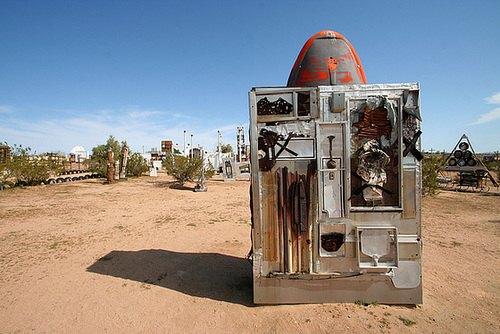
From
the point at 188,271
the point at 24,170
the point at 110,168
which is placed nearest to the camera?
the point at 188,271

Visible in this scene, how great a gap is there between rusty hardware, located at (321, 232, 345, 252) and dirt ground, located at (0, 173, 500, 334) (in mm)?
840

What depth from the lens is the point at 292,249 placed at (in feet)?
11.8

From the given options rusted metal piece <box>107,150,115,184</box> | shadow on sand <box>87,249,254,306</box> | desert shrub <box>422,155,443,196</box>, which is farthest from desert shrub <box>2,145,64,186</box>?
desert shrub <box>422,155,443,196</box>

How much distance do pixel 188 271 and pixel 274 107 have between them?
12.3 feet

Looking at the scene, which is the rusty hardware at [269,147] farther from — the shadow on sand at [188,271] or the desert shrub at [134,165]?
the desert shrub at [134,165]

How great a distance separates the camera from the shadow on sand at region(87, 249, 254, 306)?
4.30 meters

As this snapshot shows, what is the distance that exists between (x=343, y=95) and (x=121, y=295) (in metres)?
4.71

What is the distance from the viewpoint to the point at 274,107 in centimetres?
354

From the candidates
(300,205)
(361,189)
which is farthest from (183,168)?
(361,189)

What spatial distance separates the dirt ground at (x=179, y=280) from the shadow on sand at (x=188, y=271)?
2 cm

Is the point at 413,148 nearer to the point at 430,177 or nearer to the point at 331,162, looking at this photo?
the point at 331,162

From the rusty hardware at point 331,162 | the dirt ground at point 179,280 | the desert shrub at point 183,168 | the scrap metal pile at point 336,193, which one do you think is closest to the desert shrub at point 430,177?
the dirt ground at point 179,280

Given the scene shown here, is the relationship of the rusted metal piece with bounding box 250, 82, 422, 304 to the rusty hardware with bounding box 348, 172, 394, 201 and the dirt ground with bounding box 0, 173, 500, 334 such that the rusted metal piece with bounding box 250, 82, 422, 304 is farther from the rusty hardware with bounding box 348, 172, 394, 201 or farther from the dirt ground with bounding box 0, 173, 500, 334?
the dirt ground with bounding box 0, 173, 500, 334

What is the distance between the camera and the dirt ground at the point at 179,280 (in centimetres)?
335
